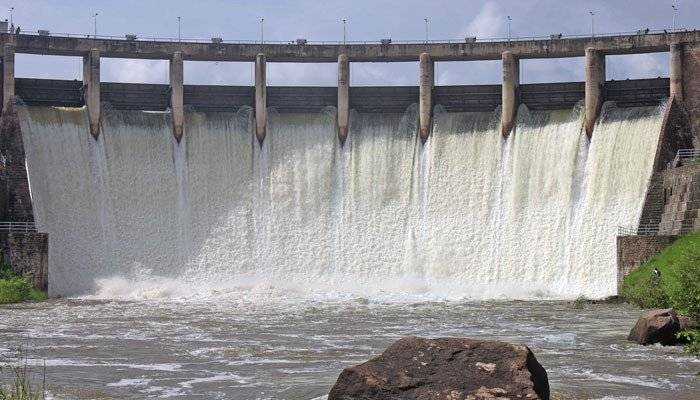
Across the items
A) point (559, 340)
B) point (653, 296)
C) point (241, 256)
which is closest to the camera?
point (559, 340)

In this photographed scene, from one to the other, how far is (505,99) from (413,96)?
4.72m

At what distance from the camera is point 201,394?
56.2 ft

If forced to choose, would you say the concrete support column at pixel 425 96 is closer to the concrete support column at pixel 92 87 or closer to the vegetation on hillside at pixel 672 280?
the vegetation on hillside at pixel 672 280

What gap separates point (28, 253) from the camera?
136ft

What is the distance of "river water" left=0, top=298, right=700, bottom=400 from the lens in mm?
17844

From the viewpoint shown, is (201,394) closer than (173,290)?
Yes

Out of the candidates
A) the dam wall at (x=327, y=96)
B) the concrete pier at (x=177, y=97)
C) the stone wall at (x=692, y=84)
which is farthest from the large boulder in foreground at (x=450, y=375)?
the concrete pier at (x=177, y=97)

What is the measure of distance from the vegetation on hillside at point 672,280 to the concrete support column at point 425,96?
44.3 ft

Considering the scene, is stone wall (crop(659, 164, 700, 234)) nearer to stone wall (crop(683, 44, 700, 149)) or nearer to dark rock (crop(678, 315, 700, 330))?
stone wall (crop(683, 44, 700, 149))

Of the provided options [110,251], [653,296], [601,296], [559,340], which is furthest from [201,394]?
[110,251]

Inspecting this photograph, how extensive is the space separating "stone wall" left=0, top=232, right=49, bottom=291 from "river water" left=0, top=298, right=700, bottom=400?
7.49 ft

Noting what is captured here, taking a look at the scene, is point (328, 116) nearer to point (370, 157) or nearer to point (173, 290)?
point (370, 157)

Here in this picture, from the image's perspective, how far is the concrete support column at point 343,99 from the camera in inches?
1941

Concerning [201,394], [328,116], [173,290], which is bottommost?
[173,290]
